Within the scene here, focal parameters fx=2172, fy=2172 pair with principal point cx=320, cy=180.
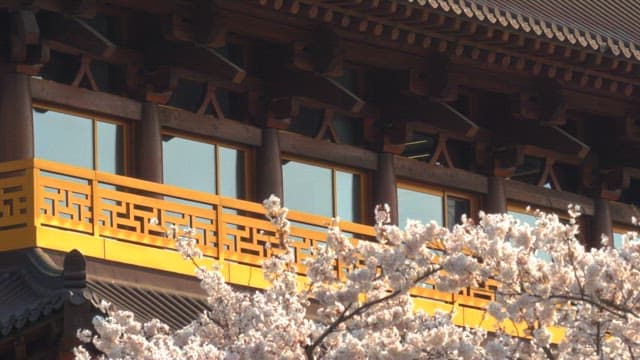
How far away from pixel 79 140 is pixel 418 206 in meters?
4.97

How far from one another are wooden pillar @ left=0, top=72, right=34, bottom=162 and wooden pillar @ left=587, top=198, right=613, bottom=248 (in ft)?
28.2

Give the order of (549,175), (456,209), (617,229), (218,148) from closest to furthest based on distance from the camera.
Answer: (218,148) < (456,209) < (549,175) < (617,229)

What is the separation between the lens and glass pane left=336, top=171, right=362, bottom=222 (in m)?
22.9

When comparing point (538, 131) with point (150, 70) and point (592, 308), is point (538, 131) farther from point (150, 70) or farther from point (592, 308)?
point (592, 308)

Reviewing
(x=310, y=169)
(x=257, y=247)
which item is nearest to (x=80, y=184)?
(x=257, y=247)

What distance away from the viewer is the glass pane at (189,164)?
21016 millimetres

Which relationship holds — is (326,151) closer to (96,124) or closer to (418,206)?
(418,206)

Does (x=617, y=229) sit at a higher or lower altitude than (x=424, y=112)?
lower

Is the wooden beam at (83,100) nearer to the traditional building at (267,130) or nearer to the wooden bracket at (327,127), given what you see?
the traditional building at (267,130)

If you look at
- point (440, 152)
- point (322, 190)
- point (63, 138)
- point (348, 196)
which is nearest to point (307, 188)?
Answer: point (322, 190)

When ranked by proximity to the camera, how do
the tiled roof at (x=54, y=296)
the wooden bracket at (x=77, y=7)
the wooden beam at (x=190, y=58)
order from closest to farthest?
the tiled roof at (x=54, y=296) < the wooden bracket at (x=77, y=7) < the wooden beam at (x=190, y=58)

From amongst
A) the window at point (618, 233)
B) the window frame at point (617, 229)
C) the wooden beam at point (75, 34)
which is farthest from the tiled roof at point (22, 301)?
the window at point (618, 233)

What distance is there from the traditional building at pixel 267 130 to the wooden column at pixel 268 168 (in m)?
→ 0.02

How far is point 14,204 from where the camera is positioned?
18.1 meters
